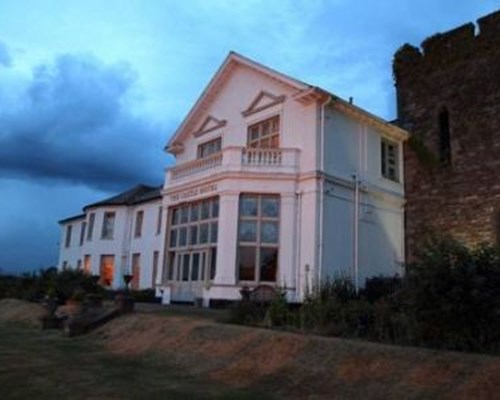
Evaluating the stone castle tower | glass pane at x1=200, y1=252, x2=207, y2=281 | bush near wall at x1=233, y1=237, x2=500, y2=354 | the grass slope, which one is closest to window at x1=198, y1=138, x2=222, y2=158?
glass pane at x1=200, y1=252, x2=207, y2=281

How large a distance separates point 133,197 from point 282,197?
1988cm

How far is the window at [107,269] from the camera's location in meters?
37.2

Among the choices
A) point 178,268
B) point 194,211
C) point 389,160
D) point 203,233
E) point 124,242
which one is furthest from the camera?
point 124,242

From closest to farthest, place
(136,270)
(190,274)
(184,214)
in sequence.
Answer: (190,274) < (184,214) < (136,270)

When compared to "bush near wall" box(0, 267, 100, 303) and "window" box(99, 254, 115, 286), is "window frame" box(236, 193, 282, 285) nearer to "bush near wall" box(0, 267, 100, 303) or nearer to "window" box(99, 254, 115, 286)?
"bush near wall" box(0, 267, 100, 303)

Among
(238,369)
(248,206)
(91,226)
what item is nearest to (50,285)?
(248,206)

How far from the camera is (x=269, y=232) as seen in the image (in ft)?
67.4

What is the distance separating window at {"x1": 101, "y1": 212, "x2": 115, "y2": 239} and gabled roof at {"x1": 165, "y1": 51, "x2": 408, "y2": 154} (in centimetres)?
1202

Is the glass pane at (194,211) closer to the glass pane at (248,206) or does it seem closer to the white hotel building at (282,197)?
the white hotel building at (282,197)

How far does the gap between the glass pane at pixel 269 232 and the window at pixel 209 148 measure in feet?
19.0

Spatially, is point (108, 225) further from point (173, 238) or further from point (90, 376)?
point (90, 376)

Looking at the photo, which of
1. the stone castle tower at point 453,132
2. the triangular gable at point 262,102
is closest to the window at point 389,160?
the stone castle tower at point 453,132

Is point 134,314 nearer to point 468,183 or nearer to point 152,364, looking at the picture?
point 152,364

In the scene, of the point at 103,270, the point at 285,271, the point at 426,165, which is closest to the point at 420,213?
the point at 426,165
